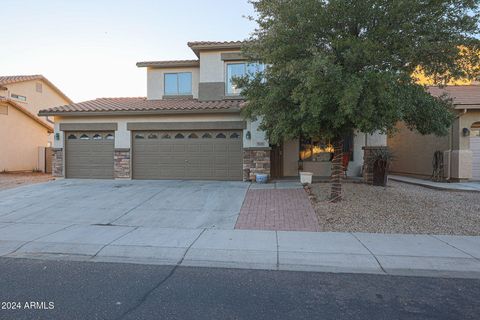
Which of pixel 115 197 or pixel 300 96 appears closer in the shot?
Answer: pixel 300 96

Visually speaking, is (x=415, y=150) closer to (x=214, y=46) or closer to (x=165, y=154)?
(x=214, y=46)

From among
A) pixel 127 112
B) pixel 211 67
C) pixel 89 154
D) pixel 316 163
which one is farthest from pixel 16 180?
pixel 316 163

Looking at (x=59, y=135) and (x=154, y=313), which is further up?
(x=59, y=135)

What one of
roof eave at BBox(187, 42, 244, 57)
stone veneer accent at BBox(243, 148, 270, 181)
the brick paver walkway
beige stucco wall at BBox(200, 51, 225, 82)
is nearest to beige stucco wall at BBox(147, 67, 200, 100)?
beige stucco wall at BBox(200, 51, 225, 82)

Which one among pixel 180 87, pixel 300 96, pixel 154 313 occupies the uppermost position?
pixel 180 87

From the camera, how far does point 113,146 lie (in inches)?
599

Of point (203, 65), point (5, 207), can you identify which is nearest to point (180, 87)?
point (203, 65)

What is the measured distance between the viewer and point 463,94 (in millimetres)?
15688

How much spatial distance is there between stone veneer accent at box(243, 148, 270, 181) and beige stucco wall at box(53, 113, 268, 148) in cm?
28

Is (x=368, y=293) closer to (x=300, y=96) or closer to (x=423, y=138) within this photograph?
(x=300, y=96)

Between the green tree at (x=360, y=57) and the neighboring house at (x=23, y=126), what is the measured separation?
19.8 m

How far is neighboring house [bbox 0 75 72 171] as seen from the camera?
68.3 ft

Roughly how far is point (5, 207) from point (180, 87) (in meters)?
10.7

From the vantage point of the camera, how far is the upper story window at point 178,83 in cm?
1792
